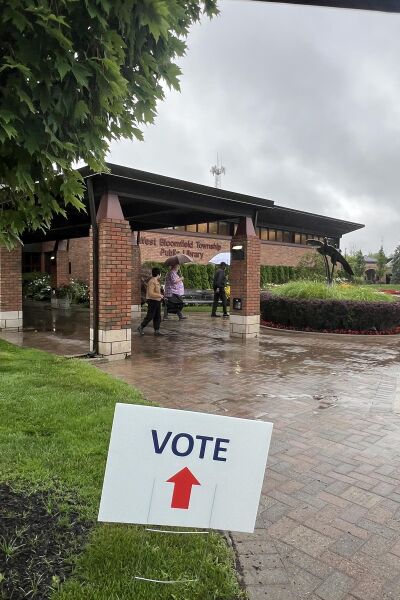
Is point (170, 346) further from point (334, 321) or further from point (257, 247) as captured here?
point (334, 321)

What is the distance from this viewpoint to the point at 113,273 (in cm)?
827

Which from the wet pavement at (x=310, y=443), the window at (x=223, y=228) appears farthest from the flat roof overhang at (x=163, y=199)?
the window at (x=223, y=228)

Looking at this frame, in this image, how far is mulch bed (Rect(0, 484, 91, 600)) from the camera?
219cm

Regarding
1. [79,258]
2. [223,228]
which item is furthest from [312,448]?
[223,228]

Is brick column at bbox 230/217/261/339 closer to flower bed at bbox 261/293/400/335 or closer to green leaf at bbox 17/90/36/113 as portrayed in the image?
flower bed at bbox 261/293/400/335

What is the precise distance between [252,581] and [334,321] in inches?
421

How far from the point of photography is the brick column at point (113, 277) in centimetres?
819

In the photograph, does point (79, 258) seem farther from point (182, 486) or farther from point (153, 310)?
point (182, 486)

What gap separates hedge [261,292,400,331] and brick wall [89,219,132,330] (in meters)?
6.04

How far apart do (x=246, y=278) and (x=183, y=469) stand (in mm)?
9047

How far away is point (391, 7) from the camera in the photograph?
6.61ft

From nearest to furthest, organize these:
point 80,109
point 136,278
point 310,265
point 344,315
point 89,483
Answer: point 80,109, point 89,483, point 344,315, point 136,278, point 310,265

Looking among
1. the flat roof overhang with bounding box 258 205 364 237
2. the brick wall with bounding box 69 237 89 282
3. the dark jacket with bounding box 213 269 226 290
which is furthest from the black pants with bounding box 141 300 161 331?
the flat roof overhang with bounding box 258 205 364 237

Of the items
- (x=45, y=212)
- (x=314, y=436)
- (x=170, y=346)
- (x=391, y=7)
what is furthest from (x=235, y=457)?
(x=170, y=346)
